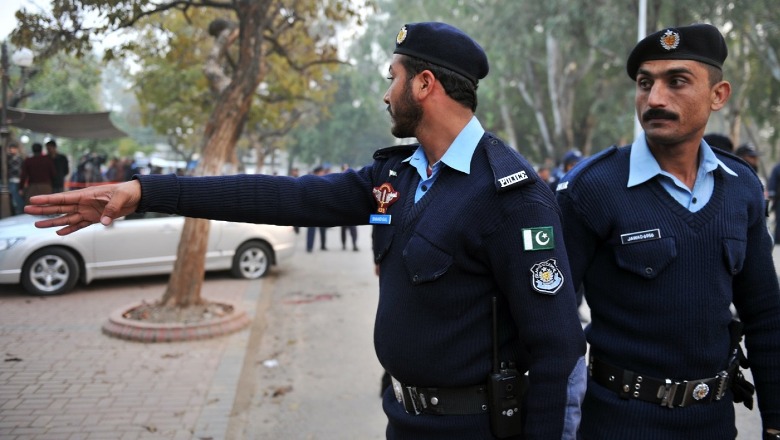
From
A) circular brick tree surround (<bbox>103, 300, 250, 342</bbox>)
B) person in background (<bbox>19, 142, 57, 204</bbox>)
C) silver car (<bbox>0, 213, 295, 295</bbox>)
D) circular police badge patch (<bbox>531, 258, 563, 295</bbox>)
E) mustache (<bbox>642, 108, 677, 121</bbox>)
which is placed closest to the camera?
circular police badge patch (<bbox>531, 258, 563, 295</bbox>)

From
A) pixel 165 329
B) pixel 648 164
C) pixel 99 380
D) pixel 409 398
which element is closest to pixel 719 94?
pixel 648 164

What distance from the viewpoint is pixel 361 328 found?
808 centimetres

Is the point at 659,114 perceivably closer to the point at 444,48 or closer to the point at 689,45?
the point at 689,45

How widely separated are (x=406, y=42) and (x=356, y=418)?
369cm

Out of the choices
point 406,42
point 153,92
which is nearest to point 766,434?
point 406,42

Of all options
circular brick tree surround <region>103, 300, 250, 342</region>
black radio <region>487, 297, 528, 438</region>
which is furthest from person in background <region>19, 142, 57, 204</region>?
black radio <region>487, 297, 528, 438</region>

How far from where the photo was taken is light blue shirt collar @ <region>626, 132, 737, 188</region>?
2.23 meters

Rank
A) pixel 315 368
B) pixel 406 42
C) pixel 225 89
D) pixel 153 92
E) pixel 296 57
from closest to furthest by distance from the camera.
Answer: pixel 406 42 → pixel 315 368 → pixel 225 89 → pixel 296 57 → pixel 153 92

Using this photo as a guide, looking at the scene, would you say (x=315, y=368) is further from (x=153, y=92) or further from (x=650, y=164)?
(x=153, y=92)

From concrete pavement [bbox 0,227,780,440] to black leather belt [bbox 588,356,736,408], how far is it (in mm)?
1596

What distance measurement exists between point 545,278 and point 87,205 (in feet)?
4.23

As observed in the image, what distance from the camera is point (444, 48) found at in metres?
1.99

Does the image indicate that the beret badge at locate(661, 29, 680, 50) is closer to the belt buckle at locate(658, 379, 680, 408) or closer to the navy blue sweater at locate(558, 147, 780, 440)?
the navy blue sweater at locate(558, 147, 780, 440)

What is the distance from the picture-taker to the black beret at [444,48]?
1986 mm
